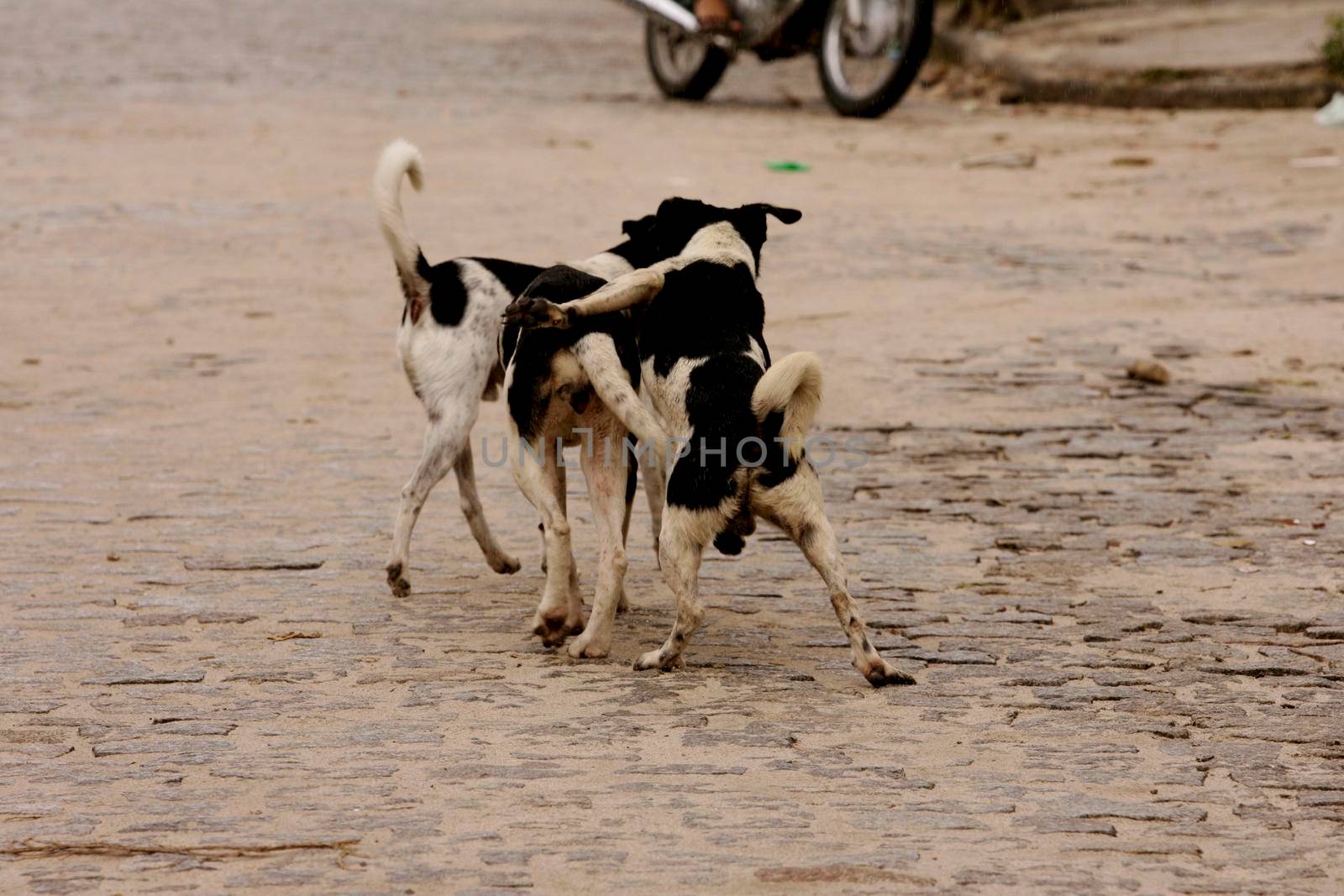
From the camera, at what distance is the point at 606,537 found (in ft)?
16.2

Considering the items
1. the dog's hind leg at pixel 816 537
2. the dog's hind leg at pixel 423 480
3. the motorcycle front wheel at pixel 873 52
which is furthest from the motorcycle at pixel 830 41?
the dog's hind leg at pixel 816 537

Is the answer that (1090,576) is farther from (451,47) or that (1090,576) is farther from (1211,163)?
(451,47)

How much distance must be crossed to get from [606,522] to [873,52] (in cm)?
1052

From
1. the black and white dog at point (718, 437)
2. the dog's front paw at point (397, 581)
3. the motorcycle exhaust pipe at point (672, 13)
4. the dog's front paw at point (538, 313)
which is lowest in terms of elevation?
the dog's front paw at point (397, 581)

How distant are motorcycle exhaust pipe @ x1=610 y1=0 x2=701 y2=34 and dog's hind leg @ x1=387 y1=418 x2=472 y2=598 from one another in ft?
34.6

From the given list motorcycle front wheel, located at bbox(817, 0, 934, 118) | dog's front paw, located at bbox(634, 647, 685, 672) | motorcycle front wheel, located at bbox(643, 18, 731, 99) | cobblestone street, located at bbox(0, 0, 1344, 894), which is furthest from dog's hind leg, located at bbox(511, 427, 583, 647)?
motorcycle front wheel, located at bbox(643, 18, 731, 99)

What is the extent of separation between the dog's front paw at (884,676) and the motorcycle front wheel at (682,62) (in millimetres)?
11899

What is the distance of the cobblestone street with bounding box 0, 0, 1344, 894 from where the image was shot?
3752 millimetres

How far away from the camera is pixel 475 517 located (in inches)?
223

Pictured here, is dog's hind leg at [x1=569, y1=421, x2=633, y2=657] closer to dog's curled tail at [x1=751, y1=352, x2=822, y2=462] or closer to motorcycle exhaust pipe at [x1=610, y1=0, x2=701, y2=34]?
dog's curled tail at [x1=751, y1=352, x2=822, y2=462]

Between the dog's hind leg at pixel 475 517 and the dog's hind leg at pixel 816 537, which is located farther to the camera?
the dog's hind leg at pixel 475 517

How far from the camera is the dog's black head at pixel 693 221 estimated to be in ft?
17.6

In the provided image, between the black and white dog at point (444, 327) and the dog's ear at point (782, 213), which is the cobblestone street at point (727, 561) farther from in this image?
the dog's ear at point (782, 213)

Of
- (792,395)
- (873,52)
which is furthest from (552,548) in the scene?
(873,52)
